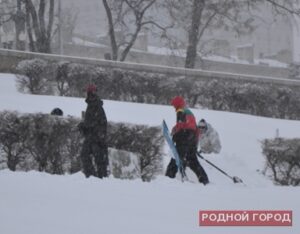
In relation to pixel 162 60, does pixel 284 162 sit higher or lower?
lower

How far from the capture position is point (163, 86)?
18906 millimetres

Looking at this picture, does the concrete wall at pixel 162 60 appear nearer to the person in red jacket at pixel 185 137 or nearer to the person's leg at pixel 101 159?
the person in red jacket at pixel 185 137

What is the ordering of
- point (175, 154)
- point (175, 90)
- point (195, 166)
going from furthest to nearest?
point (175, 90) → point (195, 166) → point (175, 154)

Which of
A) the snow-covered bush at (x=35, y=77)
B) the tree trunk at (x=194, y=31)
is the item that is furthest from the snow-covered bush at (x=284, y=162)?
the tree trunk at (x=194, y=31)

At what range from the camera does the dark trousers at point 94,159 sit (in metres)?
9.94

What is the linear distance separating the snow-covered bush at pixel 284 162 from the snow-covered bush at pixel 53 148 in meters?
2.23

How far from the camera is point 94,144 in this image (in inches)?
395

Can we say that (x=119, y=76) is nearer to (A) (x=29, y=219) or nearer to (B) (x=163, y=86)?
(B) (x=163, y=86)

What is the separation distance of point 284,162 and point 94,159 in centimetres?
359

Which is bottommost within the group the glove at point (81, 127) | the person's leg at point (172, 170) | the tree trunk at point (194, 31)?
the person's leg at point (172, 170)

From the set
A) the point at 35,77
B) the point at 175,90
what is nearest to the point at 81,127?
the point at 35,77

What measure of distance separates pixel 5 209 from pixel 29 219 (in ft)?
1.45

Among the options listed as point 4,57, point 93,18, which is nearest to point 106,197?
point 4,57

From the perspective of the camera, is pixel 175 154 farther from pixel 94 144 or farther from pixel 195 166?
pixel 94 144
